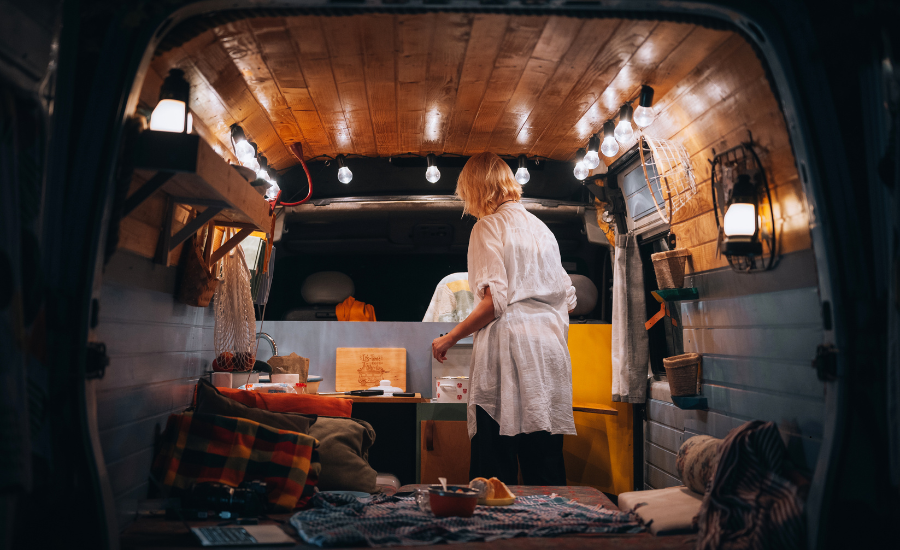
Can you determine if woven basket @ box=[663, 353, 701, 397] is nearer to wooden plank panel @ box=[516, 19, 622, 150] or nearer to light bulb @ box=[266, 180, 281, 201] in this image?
wooden plank panel @ box=[516, 19, 622, 150]

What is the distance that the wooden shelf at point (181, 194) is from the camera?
1.96 meters

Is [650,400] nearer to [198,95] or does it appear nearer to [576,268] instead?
[576,268]

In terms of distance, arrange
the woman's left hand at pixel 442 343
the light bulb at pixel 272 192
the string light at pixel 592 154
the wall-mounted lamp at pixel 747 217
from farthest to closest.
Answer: the light bulb at pixel 272 192, the string light at pixel 592 154, the woman's left hand at pixel 442 343, the wall-mounted lamp at pixel 747 217

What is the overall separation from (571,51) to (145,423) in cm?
242

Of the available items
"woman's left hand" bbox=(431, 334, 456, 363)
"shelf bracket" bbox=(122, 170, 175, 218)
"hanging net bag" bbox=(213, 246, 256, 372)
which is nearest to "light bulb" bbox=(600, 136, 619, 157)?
"woman's left hand" bbox=(431, 334, 456, 363)

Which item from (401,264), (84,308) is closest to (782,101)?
(84,308)

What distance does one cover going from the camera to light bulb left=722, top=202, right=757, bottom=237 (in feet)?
7.91

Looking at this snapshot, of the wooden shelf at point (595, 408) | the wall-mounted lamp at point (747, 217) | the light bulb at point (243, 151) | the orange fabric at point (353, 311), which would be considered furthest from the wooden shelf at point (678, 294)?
the orange fabric at point (353, 311)

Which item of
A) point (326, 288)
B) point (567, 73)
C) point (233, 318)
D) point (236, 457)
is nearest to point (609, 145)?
point (567, 73)

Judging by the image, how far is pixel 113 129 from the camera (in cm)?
173

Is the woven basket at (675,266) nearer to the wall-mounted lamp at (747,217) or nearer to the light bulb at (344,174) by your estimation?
the wall-mounted lamp at (747,217)

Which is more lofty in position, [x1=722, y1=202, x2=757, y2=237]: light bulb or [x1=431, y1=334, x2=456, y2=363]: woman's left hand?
[x1=722, y1=202, x2=757, y2=237]: light bulb

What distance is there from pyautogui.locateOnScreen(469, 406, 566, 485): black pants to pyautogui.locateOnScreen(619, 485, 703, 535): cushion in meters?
0.56

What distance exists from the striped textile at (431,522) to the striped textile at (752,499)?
0.26 m
